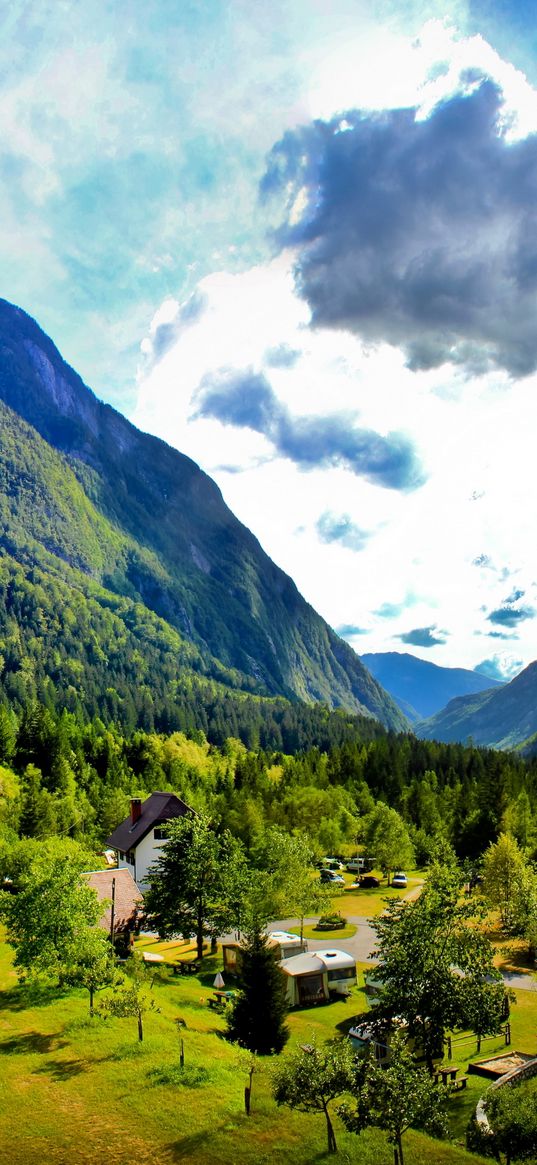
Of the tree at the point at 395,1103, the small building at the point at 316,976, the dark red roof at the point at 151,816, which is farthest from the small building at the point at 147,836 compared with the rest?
the tree at the point at 395,1103

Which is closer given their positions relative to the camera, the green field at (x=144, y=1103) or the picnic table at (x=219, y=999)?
the green field at (x=144, y=1103)

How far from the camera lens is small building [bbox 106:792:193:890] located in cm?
8188

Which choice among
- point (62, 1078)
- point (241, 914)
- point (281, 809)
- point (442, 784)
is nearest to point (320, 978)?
point (241, 914)

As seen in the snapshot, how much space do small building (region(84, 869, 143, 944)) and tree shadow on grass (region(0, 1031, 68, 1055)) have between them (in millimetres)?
18116

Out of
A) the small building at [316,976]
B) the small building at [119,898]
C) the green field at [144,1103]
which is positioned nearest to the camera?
the green field at [144,1103]

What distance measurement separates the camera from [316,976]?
48.8 metres

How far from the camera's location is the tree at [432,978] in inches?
1153

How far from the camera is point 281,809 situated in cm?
10775

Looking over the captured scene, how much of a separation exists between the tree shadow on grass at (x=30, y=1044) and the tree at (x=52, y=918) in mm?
3645

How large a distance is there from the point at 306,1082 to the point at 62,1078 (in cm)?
1323

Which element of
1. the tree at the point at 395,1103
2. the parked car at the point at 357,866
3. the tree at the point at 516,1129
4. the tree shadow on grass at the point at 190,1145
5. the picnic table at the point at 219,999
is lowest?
the parked car at the point at 357,866

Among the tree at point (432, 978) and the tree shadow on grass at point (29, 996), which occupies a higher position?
the tree at point (432, 978)

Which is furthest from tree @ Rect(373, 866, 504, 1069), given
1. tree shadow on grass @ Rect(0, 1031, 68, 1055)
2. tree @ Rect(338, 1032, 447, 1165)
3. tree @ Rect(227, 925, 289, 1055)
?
tree shadow on grass @ Rect(0, 1031, 68, 1055)

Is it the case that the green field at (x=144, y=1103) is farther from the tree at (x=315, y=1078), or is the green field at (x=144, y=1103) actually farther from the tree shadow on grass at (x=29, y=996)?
Result: the tree at (x=315, y=1078)
